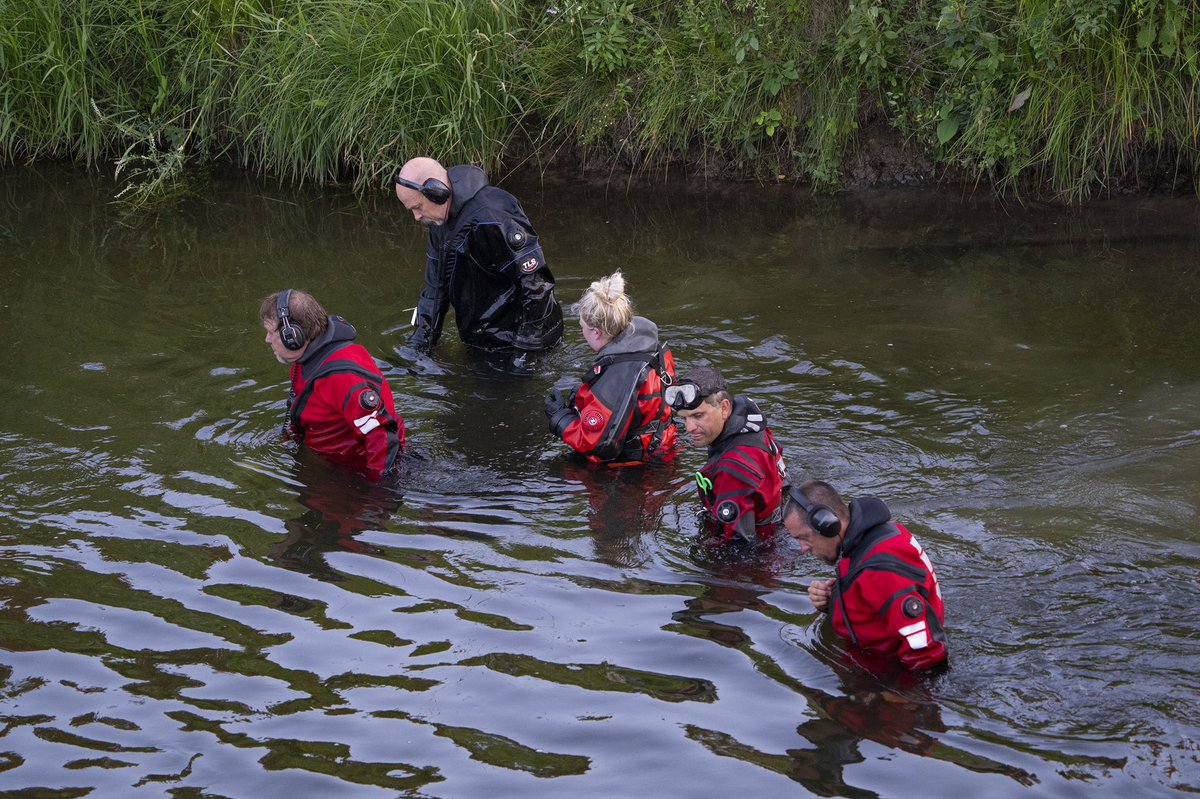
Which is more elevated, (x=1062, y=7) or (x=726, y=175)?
(x=1062, y=7)

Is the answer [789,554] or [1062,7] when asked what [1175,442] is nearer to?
[789,554]

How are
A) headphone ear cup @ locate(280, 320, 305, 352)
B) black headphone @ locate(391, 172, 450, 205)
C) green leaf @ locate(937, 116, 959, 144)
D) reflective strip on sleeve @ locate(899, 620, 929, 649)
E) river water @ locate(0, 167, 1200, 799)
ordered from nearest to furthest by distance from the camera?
river water @ locate(0, 167, 1200, 799) → reflective strip on sleeve @ locate(899, 620, 929, 649) → headphone ear cup @ locate(280, 320, 305, 352) → black headphone @ locate(391, 172, 450, 205) → green leaf @ locate(937, 116, 959, 144)

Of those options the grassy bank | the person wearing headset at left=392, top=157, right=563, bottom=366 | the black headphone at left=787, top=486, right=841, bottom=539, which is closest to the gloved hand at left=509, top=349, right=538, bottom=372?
the person wearing headset at left=392, top=157, right=563, bottom=366

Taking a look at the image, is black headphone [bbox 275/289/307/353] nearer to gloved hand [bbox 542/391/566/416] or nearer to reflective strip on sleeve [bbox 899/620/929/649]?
gloved hand [bbox 542/391/566/416]

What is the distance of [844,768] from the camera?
4461mm

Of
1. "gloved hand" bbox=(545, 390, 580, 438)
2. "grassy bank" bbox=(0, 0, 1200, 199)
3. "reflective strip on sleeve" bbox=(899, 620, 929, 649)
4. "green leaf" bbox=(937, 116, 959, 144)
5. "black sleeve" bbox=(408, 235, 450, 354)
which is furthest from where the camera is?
"green leaf" bbox=(937, 116, 959, 144)

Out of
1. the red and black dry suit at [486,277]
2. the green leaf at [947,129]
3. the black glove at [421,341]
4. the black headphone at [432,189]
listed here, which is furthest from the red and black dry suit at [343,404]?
the green leaf at [947,129]

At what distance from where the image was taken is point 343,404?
21.6 ft

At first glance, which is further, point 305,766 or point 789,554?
point 789,554

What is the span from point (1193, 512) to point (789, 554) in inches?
77.9

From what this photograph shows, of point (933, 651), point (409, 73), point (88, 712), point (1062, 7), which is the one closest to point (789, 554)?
point (933, 651)

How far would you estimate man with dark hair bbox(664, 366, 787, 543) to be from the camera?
19.1 feet

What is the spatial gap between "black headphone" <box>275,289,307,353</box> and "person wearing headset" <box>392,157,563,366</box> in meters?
1.68

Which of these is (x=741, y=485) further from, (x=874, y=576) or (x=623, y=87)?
(x=623, y=87)
